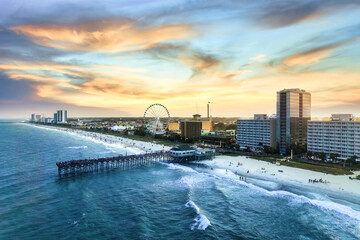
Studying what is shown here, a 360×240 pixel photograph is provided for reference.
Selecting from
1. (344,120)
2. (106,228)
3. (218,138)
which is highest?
(344,120)

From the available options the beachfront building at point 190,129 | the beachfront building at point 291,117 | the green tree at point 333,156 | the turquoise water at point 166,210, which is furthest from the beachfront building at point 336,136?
the beachfront building at point 190,129

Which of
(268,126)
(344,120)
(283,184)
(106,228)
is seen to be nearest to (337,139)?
(344,120)

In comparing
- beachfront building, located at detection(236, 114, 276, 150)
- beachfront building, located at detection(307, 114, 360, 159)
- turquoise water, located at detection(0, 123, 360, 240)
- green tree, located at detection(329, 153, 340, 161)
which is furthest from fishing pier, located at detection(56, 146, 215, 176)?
green tree, located at detection(329, 153, 340, 161)

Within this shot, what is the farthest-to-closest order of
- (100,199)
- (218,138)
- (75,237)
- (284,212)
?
(218,138)
(100,199)
(284,212)
(75,237)

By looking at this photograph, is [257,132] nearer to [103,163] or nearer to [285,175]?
[285,175]

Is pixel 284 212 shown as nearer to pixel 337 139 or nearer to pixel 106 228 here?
pixel 106 228

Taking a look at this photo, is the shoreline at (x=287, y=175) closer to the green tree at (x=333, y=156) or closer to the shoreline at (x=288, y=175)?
the shoreline at (x=288, y=175)
